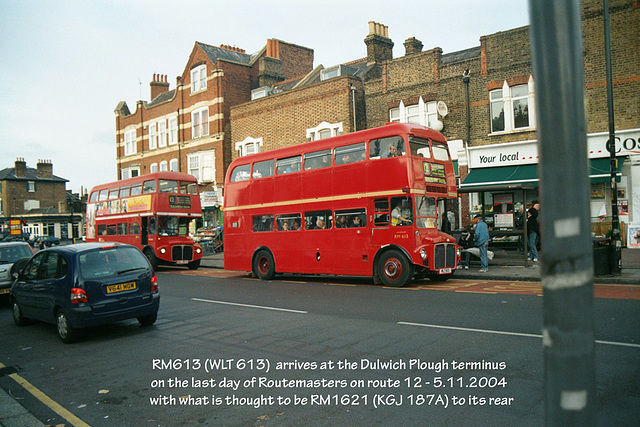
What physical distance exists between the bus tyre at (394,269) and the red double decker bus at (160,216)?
1176 cm

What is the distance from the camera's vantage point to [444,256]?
43.5 feet

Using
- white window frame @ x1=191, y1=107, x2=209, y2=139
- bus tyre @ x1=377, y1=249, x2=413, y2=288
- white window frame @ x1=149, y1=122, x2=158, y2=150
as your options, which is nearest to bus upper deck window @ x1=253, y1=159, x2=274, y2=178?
bus tyre @ x1=377, y1=249, x2=413, y2=288

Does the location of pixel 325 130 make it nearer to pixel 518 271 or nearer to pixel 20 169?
pixel 518 271

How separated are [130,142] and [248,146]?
17.8m

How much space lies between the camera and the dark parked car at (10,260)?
452 inches

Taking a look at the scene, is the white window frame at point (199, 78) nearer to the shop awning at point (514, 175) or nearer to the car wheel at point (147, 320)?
the shop awning at point (514, 175)

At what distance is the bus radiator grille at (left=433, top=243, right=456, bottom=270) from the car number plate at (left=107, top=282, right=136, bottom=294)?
7.81 m

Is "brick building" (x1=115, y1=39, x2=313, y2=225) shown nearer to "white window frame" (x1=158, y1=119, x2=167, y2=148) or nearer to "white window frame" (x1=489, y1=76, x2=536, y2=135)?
"white window frame" (x1=158, y1=119, x2=167, y2=148)

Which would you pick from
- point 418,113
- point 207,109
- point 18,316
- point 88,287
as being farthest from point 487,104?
point 207,109

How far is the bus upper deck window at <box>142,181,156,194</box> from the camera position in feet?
73.4

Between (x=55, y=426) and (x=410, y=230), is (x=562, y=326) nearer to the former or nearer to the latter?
(x=55, y=426)

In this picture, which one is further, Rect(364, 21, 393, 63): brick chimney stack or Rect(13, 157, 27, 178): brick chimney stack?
Rect(13, 157, 27, 178): brick chimney stack

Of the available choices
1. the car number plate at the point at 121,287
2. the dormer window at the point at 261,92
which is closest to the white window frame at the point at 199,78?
the dormer window at the point at 261,92

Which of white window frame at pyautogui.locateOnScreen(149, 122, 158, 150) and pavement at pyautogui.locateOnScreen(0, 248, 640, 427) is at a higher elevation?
white window frame at pyautogui.locateOnScreen(149, 122, 158, 150)
